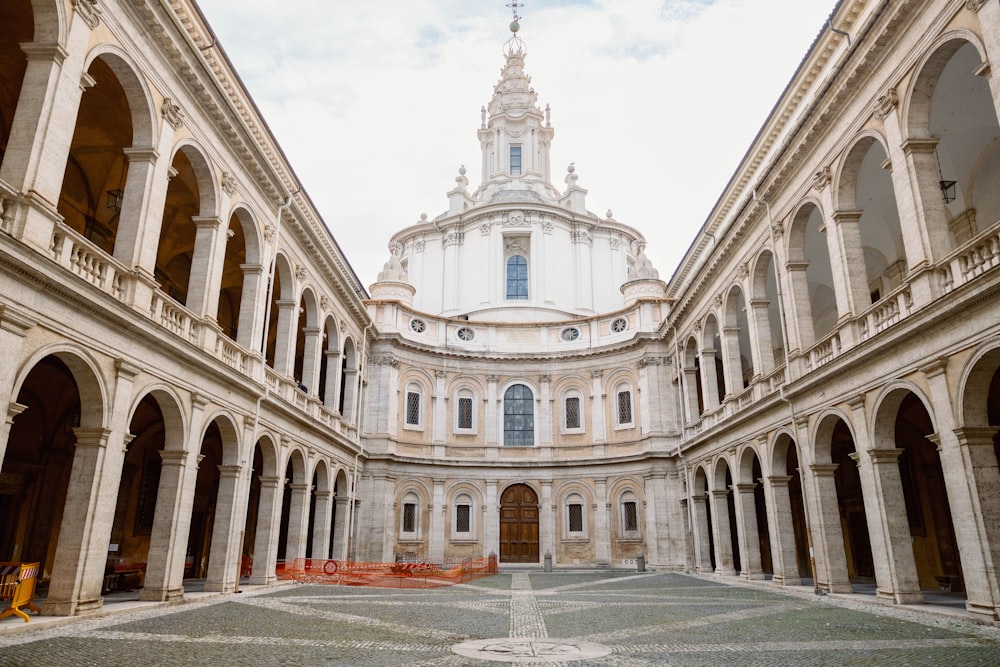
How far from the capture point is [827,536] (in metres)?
18.3

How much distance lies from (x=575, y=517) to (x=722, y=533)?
10042mm

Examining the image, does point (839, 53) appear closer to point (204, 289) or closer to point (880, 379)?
point (880, 379)

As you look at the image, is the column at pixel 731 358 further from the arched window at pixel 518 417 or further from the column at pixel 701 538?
the arched window at pixel 518 417

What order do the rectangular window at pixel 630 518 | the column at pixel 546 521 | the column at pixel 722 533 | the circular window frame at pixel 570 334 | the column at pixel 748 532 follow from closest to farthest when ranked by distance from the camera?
the column at pixel 748 532 < the column at pixel 722 533 < the rectangular window at pixel 630 518 < the column at pixel 546 521 < the circular window frame at pixel 570 334

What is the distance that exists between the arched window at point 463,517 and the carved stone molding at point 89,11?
27.2 meters

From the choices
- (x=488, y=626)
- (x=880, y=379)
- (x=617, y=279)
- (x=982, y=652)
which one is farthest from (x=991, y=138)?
(x=617, y=279)

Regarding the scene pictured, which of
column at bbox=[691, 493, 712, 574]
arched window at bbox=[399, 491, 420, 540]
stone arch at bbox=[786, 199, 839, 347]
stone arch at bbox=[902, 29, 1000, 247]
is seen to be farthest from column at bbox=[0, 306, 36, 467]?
column at bbox=[691, 493, 712, 574]

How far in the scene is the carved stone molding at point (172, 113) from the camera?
15.0 metres

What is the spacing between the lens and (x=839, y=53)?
18.6 m

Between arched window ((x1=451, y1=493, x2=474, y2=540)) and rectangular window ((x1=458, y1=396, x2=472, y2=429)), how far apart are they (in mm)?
3581

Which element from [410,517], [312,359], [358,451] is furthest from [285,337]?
[410,517]

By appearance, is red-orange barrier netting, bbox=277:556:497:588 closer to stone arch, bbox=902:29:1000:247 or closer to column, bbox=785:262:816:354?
column, bbox=785:262:816:354

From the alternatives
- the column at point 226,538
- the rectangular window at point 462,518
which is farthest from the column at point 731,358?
the column at point 226,538

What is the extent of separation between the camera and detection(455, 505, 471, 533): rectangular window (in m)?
35.2
